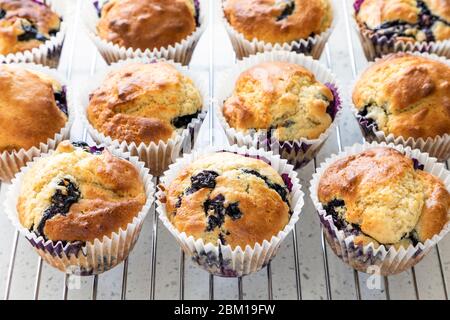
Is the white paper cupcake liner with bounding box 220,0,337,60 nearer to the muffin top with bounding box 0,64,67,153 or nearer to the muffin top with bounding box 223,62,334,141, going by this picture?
the muffin top with bounding box 223,62,334,141

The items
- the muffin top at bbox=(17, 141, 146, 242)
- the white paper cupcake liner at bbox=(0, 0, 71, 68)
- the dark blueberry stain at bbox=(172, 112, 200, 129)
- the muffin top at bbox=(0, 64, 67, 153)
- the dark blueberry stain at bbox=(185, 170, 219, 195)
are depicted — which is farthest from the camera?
the white paper cupcake liner at bbox=(0, 0, 71, 68)

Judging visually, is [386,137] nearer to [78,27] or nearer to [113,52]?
[113,52]

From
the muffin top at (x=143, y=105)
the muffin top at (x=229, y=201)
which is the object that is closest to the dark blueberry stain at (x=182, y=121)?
the muffin top at (x=143, y=105)

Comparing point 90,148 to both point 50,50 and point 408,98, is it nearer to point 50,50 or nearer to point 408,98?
point 50,50

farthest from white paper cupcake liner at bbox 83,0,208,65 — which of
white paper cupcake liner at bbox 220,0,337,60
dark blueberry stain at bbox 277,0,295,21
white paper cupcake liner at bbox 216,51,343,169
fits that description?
dark blueberry stain at bbox 277,0,295,21

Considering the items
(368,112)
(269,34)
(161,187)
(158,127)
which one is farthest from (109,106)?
(368,112)

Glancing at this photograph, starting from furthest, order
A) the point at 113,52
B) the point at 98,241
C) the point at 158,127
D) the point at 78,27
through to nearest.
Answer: the point at 78,27 < the point at 113,52 < the point at 158,127 < the point at 98,241
